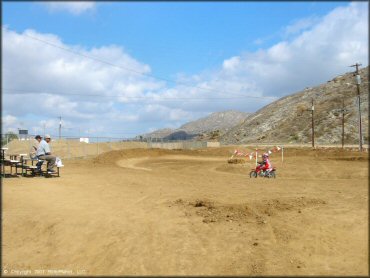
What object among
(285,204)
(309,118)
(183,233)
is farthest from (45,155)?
(309,118)

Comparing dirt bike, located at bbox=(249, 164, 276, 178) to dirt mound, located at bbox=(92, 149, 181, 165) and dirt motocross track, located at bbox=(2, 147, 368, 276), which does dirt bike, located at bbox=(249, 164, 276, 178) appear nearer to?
dirt motocross track, located at bbox=(2, 147, 368, 276)

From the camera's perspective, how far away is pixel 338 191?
584 inches

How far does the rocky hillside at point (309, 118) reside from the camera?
269ft

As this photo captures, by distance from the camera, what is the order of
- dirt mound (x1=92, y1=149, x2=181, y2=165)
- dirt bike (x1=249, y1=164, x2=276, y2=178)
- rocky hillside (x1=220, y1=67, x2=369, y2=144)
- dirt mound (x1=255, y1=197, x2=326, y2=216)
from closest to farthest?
dirt mound (x1=255, y1=197, x2=326, y2=216) → dirt bike (x1=249, y1=164, x2=276, y2=178) → dirt mound (x1=92, y1=149, x2=181, y2=165) → rocky hillside (x1=220, y1=67, x2=369, y2=144)

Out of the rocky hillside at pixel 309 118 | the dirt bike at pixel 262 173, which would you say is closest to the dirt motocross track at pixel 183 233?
the dirt bike at pixel 262 173

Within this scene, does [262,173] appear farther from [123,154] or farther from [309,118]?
[309,118]

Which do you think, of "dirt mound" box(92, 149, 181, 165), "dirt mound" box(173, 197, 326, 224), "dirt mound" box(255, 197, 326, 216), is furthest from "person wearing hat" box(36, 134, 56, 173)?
"dirt mound" box(92, 149, 181, 165)

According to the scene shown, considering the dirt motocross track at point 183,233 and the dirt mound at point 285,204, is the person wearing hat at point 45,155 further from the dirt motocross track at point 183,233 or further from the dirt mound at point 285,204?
the dirt mound at point 285,204

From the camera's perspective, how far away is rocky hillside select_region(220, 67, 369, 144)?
82125 millimetres

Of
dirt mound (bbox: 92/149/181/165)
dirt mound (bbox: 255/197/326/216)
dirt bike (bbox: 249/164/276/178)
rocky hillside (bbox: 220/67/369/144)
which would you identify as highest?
rocky hillside (bbox: 220/67/369/144)

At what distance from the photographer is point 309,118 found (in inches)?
3829

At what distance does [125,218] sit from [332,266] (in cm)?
538

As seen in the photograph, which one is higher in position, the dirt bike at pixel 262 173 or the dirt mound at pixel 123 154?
the dirt mound at pixel 123 154

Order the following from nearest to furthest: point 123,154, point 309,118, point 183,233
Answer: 1. point 183,233
2. point 123,154
3. point 309,118
